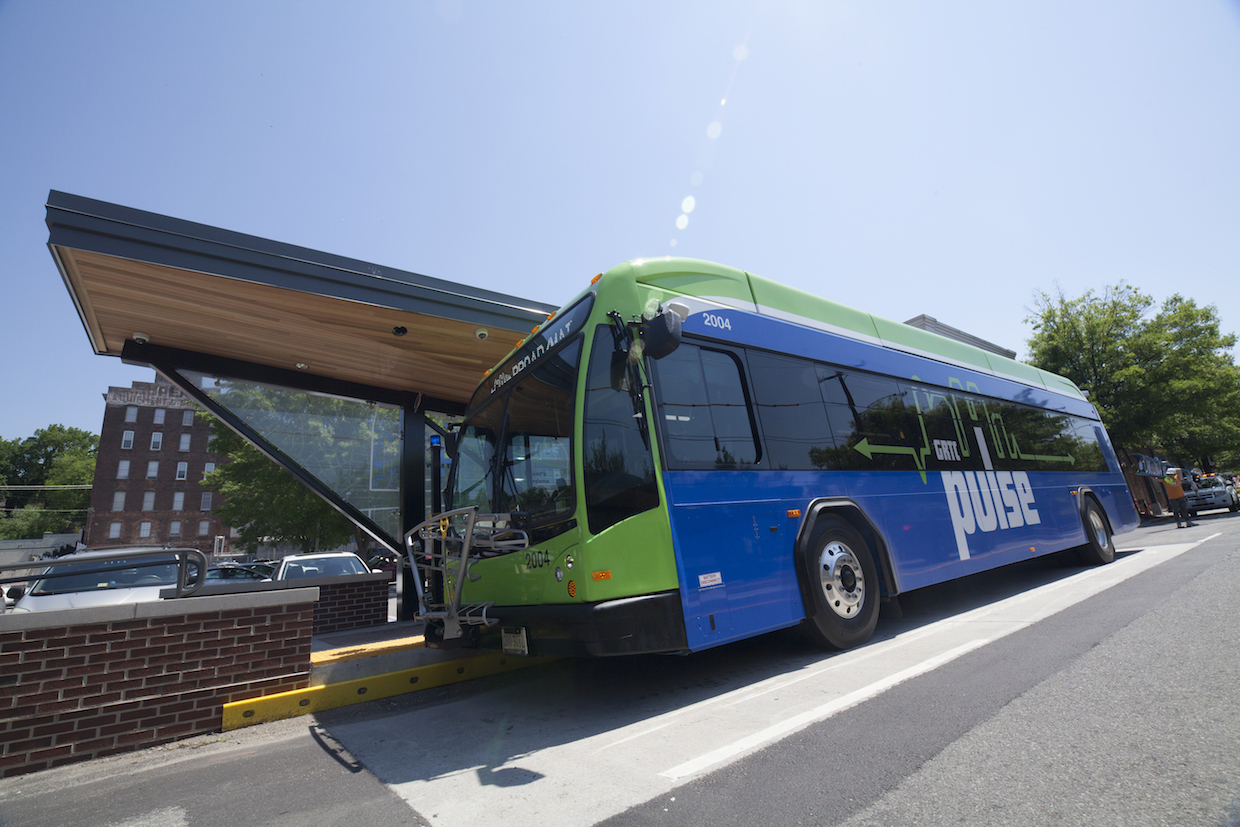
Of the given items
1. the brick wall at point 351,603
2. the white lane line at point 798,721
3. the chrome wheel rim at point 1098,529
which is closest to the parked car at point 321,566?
the brick wall at point 351,603

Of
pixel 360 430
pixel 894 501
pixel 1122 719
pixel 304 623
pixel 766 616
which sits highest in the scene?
pixel 360 430

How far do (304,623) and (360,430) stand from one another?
5275mm

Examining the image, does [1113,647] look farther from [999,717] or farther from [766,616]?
[766,616]

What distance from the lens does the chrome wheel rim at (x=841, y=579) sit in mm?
5312

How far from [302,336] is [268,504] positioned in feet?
55.9

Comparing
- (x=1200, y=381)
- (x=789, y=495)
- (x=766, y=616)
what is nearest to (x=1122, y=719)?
(x=766, y=616)

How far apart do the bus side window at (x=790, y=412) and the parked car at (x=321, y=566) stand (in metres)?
7.55

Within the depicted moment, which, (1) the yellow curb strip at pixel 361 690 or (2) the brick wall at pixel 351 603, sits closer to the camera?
(1) the yellow curb strip at pixel 361 690

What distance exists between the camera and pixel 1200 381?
24.1 m

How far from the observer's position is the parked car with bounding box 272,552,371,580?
9.99 meters

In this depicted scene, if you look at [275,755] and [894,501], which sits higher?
[894,501]

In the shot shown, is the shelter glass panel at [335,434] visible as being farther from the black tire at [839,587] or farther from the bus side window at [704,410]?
the black tire at [839,587]

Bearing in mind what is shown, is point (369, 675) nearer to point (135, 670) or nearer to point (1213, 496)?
point (135, 670)

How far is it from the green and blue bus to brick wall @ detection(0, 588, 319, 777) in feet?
4.30
